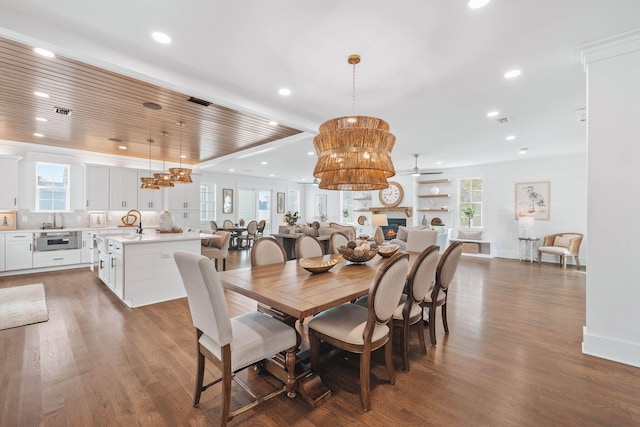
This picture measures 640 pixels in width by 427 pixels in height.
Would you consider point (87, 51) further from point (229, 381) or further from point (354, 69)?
point (229, 381)

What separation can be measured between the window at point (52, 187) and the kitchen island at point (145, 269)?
3.42 metres

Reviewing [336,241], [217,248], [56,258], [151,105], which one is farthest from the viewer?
[56,258]

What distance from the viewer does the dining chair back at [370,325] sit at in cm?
183

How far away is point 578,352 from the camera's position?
2.67 meters

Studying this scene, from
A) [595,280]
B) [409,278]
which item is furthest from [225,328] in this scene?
[595,280]

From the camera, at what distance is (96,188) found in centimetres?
675

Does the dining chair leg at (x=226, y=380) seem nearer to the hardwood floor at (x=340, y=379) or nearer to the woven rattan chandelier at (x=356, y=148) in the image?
the hardwood floor at (x=340, y=379)

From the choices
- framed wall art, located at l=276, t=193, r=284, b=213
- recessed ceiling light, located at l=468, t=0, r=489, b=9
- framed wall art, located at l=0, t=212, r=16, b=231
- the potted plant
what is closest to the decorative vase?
framed wall art, located at l=0, t=212, r=16, b=231

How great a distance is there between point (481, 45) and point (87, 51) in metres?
3.42

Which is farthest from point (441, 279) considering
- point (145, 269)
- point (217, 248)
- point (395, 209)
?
point (395, 209)

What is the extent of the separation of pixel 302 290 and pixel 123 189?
715cm

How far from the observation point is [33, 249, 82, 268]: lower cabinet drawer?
5.86 m

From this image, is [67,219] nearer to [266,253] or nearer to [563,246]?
[266,253]

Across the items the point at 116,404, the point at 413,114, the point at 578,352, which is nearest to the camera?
the point at 116,404
